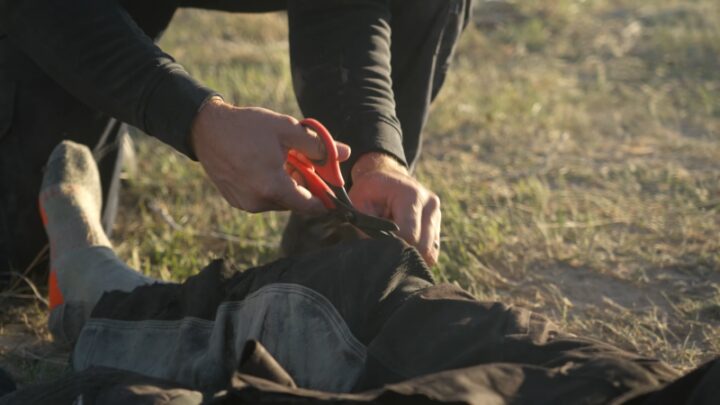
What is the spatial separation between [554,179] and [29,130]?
1697mm

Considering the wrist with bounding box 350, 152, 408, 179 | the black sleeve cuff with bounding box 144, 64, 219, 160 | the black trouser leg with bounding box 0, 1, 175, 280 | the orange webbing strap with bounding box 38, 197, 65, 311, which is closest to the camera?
the black sleeve cuff with bounding box 144, 64, 219, 160

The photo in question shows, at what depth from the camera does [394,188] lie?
199 centimetres

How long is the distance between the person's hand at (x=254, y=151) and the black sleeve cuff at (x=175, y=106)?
2cm

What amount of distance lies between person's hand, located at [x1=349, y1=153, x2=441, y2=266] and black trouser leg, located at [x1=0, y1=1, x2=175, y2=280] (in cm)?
90

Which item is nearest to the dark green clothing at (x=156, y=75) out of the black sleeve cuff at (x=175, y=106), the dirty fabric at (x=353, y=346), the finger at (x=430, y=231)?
the black sleeve cuff at (x=175, y=106)

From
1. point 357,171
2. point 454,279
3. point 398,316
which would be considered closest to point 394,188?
point 357,171

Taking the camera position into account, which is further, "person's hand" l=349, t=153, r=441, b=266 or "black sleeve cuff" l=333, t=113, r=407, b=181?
"black sleeve cuff" l=333, t=113, r=407, b=181

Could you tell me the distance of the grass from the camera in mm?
2592

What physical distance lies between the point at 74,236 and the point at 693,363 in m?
1.42

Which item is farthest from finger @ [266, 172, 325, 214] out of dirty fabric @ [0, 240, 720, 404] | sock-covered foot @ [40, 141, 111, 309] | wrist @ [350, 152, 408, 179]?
sock-covered foot @ [40, 141, 111, 309]

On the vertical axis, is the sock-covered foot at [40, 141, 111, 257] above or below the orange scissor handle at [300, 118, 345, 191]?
below

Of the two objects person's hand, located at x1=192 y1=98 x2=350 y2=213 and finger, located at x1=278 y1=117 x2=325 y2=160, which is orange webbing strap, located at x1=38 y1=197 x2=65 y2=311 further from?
finger, located at x1=278 y1=117 x2=325 y2=160

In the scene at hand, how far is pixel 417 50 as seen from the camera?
2629 mm

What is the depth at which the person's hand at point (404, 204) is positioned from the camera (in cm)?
193
